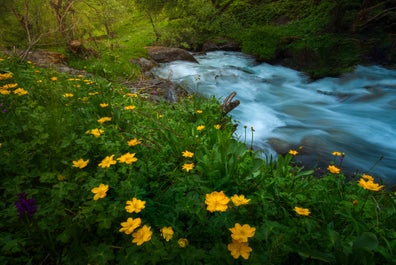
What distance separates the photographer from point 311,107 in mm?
7191

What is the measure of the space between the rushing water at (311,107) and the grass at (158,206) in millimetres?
2348

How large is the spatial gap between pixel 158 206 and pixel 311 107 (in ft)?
21.8

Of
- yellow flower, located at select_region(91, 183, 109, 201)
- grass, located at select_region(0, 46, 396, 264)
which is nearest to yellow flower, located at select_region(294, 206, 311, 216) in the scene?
grass, located at select_region(0, 46, 396, 264)

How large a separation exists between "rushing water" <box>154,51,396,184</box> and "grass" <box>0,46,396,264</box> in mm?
2348

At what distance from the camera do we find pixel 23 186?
1646 mm

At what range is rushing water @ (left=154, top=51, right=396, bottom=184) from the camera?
4891 mm

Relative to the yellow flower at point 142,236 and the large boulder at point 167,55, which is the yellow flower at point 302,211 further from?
the large boulder at point 167,55

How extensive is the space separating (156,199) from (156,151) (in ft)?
1.90

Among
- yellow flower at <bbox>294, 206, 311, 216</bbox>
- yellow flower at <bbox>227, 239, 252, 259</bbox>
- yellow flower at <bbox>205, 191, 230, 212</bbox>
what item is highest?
yellow flower at <bbox>205, 191, 230, 212</bbox>

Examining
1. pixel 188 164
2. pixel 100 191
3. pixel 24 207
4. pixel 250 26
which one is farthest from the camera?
pixel 250 26

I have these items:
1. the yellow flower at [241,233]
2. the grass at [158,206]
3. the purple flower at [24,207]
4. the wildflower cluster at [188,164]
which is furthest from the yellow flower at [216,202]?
the purple flower at [24,207]

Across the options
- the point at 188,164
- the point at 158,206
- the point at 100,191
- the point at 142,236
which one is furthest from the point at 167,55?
the point at 142,236

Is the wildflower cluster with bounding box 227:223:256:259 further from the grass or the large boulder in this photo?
the large boulder

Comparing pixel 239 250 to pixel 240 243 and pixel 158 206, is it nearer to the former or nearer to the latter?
pixel 240 243
